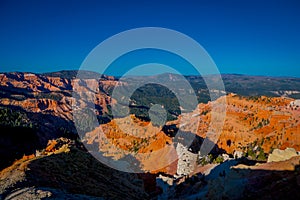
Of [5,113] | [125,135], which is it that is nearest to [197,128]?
[125,135]

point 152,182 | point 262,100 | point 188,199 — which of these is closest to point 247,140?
point 262,100

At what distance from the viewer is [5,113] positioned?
13688 centimetres

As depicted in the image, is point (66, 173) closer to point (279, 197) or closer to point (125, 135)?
point (279, 197)

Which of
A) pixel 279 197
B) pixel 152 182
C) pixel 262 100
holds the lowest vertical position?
pixel 152 182

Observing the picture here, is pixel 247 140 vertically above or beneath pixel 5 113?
beneath

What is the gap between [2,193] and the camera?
Answer: 24359mm

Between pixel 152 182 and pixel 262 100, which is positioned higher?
pixel 262 100

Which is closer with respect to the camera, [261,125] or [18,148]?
[261,125]

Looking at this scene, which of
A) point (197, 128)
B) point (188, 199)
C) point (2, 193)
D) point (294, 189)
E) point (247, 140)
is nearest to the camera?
point (294, 189)

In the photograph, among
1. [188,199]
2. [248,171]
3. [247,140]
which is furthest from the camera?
[247,140]

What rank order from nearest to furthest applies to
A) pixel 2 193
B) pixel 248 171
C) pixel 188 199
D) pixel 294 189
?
pixel 294 189
pixel 2 193
pixel 248 171
pixel 188 199

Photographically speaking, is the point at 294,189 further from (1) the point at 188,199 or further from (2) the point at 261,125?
(2) the point at 261,125

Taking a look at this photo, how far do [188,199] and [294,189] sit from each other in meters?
14.5

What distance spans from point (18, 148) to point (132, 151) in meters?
43.0
